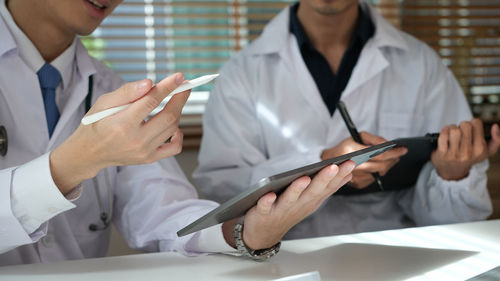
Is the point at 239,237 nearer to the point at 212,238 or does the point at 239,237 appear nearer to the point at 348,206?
the point at 212,238

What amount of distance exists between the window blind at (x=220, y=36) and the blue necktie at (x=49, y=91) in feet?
3.39

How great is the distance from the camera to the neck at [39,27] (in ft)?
4.17

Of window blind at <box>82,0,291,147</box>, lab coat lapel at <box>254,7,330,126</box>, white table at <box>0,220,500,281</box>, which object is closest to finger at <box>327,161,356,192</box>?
white table at <box>0,220,500,281</box>

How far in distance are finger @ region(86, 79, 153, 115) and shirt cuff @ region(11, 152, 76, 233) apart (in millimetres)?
147

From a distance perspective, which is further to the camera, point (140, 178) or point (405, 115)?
point (405, 115)

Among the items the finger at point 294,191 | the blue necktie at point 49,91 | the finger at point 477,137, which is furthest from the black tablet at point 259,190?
the finger at point 477,137

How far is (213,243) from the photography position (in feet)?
3.30

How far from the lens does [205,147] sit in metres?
1.80

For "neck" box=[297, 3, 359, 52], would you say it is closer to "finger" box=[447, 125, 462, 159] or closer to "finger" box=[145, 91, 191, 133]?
"finger" box=[447, 125, 462, 159]

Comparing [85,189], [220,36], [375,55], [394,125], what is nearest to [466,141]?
[394,125]

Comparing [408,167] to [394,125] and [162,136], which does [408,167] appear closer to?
[394,125]

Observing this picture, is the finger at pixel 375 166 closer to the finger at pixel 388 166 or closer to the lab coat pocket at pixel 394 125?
the finger at pixel 388 166

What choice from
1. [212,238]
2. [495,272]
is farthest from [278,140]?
[495,272]

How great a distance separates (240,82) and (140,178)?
23.2 inches
